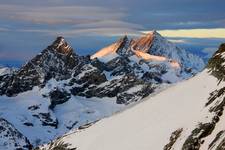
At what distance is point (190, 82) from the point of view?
131375 millimetres

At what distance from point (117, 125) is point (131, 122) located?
5.61 meters

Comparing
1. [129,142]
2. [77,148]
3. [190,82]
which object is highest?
[190,82]

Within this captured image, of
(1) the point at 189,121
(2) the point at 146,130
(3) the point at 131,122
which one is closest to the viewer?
(1) the point at 189,121

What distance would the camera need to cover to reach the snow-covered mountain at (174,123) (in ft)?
288

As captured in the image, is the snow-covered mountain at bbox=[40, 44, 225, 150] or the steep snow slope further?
the steep snow slope

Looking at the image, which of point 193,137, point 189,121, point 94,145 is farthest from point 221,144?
point 94,145

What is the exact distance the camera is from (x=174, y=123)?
108m

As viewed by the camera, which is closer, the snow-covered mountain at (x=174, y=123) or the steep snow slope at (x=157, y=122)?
the snow-covered mountain at (x=174, y=123)

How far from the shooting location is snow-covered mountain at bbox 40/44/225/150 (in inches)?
3452

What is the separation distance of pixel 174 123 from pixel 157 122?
1089 centimetres

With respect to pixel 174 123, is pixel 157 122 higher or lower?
lower

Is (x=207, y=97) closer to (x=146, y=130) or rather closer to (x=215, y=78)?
(x=215, y=78)

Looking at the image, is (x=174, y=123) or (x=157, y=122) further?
(x=157, y=122)

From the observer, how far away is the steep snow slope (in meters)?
101
